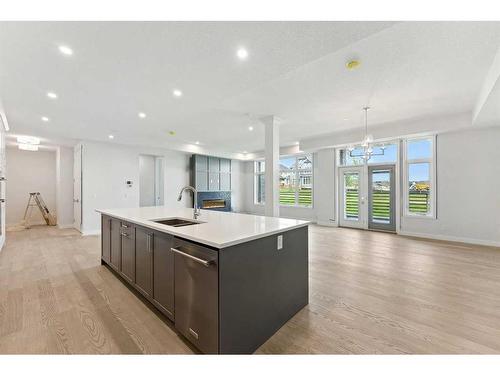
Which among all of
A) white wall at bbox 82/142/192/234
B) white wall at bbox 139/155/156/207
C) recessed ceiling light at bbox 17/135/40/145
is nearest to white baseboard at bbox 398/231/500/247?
white wall at bbox 139/155/156/207

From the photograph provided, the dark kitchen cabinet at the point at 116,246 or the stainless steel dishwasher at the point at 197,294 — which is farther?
the dark kitchen cabinet at the point at 116,246

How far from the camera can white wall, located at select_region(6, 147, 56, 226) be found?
7438mm

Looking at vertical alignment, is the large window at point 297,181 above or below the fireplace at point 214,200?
above

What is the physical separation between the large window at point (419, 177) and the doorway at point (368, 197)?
1.22 ft

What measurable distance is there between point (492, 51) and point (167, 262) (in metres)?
4.22

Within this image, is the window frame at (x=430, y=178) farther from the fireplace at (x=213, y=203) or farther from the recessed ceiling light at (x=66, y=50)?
the recessed ceiling light at (x=66, y=50)

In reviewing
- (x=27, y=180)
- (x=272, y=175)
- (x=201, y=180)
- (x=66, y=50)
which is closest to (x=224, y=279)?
(x=66, y=50)

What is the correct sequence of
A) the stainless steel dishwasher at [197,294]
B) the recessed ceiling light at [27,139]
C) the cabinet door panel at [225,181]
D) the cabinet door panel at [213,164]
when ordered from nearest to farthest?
the stainless steel dishwasher at [197,294] → the recessed ceiling light at [27,139] → the cabinet door panel at [213,164] → the cabinet door panel at [225,181]

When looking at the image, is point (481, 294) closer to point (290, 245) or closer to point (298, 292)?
point (298, 292)

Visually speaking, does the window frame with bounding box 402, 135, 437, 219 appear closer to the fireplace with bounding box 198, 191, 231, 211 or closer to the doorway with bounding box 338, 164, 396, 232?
the doorway with bounding box 338, 164, 396, 232

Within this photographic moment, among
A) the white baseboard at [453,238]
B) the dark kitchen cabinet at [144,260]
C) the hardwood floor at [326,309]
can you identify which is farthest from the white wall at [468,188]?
the dark kitchen cabinet at [144,260]

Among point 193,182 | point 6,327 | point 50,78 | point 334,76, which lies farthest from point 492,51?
point 193,182

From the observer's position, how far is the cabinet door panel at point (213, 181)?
30.4ft

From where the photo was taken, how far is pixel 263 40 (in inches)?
81.6
